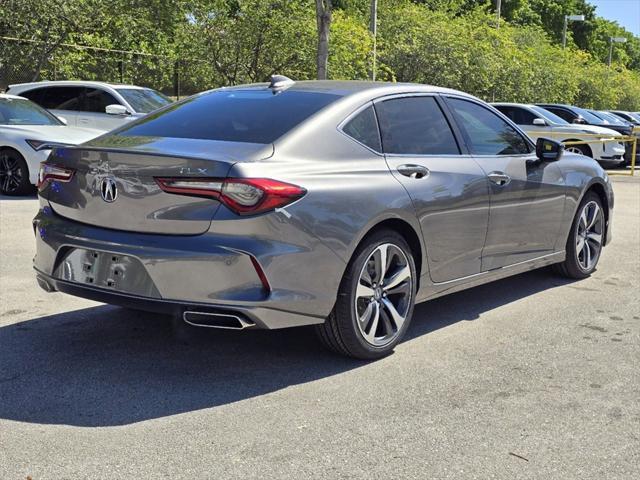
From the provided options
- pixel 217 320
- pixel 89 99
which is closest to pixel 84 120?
pixel 89 99

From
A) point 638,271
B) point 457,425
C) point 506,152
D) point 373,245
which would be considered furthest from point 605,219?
point 457,425

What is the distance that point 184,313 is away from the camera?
4.14 meters

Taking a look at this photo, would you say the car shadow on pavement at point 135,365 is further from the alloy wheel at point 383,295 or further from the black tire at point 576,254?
the black tire at point 576,254

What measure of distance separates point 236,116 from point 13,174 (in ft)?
25.8

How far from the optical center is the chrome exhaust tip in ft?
13.5

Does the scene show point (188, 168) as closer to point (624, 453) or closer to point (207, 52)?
point (624, 453)

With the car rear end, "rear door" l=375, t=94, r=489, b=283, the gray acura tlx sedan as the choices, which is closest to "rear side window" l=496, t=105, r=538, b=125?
the gray acura tlx sedan

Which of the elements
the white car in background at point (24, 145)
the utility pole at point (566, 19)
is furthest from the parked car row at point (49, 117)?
the utility pole at point (566, 19)

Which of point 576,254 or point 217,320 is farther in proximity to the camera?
point 576,254

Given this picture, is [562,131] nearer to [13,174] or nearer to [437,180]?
[13,174]

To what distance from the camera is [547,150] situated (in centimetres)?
626

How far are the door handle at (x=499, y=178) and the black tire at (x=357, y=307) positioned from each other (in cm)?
100

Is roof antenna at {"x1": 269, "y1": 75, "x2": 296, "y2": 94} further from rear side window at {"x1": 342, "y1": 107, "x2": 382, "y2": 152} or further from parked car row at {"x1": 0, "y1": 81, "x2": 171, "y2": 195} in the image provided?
parked car row at {"x1": 0, "y1": 81, "x2": 171, "y2": 195}

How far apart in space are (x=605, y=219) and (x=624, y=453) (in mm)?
4050
